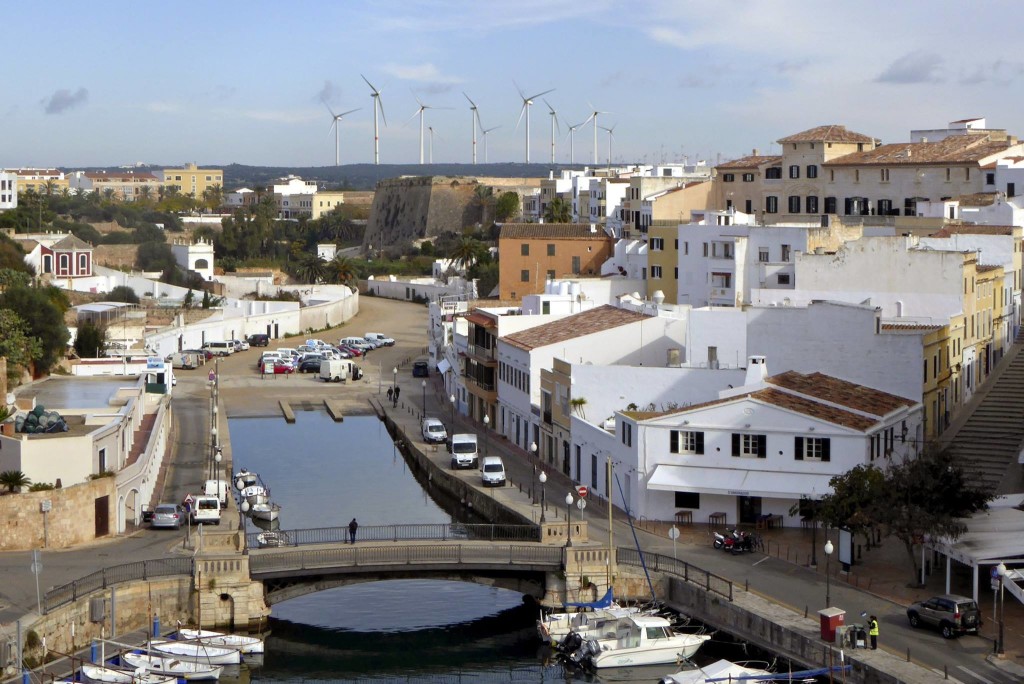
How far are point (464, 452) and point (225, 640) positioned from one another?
18.4 m

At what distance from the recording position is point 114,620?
102 feet

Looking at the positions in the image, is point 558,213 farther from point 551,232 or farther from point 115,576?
point 115,576

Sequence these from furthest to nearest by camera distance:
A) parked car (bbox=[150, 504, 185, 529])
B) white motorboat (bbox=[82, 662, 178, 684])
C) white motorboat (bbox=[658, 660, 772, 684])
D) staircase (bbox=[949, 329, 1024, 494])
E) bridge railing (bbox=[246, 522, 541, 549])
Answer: parked car (bbox=[150, 504, 185, 529]), staircase (bbox=[949, 329, 1024, 494]), bridge railing (bbox=[246, 522, 541, 549]), white motorboat (bbox=[658, 660, 772, 684]), white motorboat (bbox=[82, 662, 178, 684])

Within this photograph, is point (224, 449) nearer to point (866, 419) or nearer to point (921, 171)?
point (866, 419)

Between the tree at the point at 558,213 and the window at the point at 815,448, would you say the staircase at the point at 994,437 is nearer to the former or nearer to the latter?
the window at the point at 815,448

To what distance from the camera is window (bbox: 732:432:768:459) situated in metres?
38.2

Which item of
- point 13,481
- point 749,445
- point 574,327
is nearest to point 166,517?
point 13,481

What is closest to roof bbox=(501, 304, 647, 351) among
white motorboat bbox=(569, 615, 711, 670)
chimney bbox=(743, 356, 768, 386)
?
chimney bbox=(743, 356, 768, 386)

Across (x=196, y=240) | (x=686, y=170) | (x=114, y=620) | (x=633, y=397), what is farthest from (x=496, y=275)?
(x=114, y=620)

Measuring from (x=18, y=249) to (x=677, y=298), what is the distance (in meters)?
47.6

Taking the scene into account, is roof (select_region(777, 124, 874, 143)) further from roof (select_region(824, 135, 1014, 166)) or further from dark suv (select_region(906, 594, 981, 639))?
dark suv (select_region(906, 594, 981, 639))

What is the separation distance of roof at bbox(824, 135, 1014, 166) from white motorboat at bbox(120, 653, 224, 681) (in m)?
47.9

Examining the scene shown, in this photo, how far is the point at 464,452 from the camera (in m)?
48.9

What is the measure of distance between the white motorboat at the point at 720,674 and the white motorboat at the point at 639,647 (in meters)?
1.24
